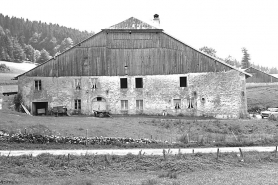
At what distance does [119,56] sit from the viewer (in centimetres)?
4256

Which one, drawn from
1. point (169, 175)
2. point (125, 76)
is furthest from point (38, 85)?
point (169, 175)

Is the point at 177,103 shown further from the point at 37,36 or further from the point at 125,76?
the point at 37,36

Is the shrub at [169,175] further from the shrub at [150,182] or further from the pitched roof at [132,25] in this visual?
the pitched roof at [132,25]

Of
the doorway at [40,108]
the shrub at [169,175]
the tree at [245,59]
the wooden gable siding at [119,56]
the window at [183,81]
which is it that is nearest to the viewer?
the shrub at [169,175]

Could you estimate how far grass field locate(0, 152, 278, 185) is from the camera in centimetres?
1616

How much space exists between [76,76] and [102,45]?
5.05 metres

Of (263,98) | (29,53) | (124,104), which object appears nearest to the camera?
(124,104)

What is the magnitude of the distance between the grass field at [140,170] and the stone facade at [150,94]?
19783 mm

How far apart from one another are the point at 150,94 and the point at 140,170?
2371cm

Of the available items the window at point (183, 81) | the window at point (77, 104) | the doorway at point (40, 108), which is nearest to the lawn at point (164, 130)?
the window at point (183, 81)

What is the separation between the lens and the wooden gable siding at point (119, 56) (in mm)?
42156

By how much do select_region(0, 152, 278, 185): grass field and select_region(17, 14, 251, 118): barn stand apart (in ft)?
69.4

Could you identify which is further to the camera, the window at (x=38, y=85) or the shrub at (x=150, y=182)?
the window at (x=38, y=85)

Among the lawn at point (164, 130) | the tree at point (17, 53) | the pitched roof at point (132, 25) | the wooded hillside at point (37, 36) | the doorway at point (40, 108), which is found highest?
the wooded hillside at point (37, 36)
